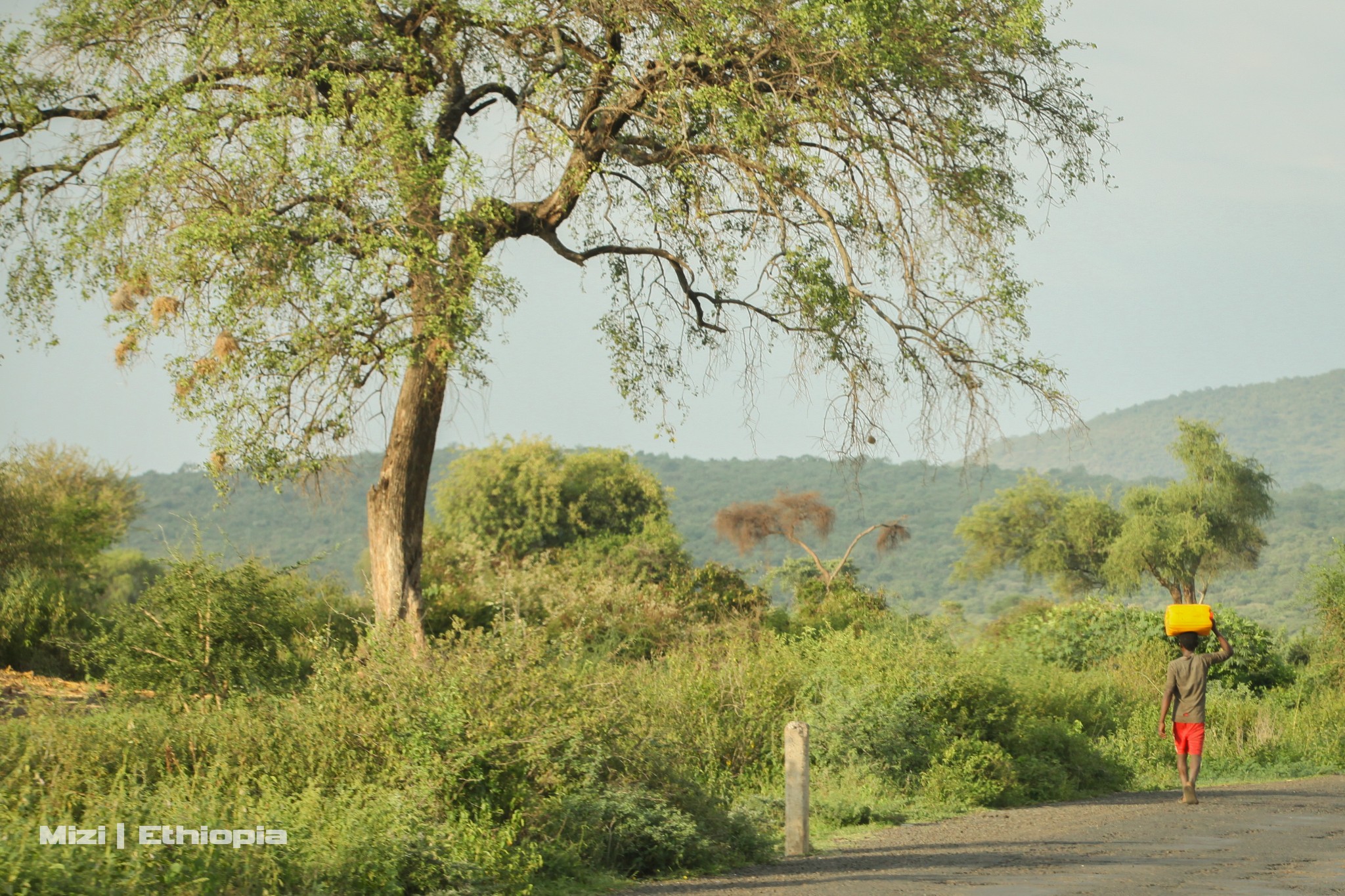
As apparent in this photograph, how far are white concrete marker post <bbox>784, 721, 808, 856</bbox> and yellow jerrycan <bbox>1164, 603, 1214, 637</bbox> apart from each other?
16.4 feet

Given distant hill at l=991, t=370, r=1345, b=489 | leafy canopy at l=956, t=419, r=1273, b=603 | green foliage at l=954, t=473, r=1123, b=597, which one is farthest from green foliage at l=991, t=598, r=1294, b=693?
distant hill at l=991, t=370, r=1345, b=489

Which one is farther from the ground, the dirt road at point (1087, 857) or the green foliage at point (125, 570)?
the green foliage at point (125, 570)

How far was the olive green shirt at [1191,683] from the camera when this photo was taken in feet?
44.6

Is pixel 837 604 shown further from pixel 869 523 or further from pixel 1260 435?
pixel 1260 435

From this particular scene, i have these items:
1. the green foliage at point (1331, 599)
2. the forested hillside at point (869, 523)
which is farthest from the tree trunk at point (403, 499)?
the forested hillside at point (869, 523)

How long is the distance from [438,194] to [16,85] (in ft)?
22.8

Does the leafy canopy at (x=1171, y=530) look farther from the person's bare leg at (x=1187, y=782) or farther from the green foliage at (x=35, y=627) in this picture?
the green foliage at (x=35, y=627)

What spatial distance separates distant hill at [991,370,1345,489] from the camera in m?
176

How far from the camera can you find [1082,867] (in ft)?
32.2

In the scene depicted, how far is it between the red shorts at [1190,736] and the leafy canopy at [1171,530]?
140 feet

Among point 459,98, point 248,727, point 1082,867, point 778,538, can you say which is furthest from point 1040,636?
point 778,538

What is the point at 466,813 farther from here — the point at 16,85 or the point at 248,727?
the point at 16,85

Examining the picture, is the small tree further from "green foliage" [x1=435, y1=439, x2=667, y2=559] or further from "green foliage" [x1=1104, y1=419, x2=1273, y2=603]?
"green foliage" [x1=1104, y1=419, x2=1273, y2=603]

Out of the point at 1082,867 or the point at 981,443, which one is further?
the point at 981,443
